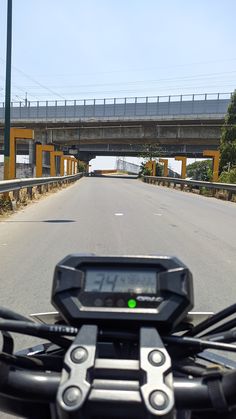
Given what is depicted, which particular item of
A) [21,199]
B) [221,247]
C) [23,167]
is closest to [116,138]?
[23,167]

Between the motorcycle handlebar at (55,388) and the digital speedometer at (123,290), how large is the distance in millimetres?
274

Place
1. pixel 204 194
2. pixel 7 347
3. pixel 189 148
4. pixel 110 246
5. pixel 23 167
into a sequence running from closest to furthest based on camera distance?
pixel 7 347 → pixel 110 246 → pixel 204 194 → pixel 23 167 → pixel 189 148

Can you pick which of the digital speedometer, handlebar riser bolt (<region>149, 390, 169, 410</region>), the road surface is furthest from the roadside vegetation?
handlebar riser bolt (<region>149, 390, 169, 410</region>)

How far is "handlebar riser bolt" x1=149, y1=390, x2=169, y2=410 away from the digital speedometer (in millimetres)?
401

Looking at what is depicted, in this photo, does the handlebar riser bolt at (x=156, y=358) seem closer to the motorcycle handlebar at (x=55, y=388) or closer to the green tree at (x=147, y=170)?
the motorcycle handlebar at (x=55, y=388)

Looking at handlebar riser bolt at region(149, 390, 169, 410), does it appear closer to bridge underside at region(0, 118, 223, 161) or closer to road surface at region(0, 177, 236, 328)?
road surface at region(0, 177, 236, 328)

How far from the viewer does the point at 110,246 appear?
8758 mm

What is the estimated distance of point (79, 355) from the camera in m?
1.58

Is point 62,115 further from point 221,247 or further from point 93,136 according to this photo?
point 221,247

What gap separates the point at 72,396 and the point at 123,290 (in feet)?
1.73

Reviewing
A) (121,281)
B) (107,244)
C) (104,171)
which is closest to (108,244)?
(107,244)

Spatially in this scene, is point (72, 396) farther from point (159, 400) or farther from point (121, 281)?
point (121, 281)

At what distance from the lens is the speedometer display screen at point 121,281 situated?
1869mm

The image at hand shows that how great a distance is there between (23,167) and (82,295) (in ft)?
185
